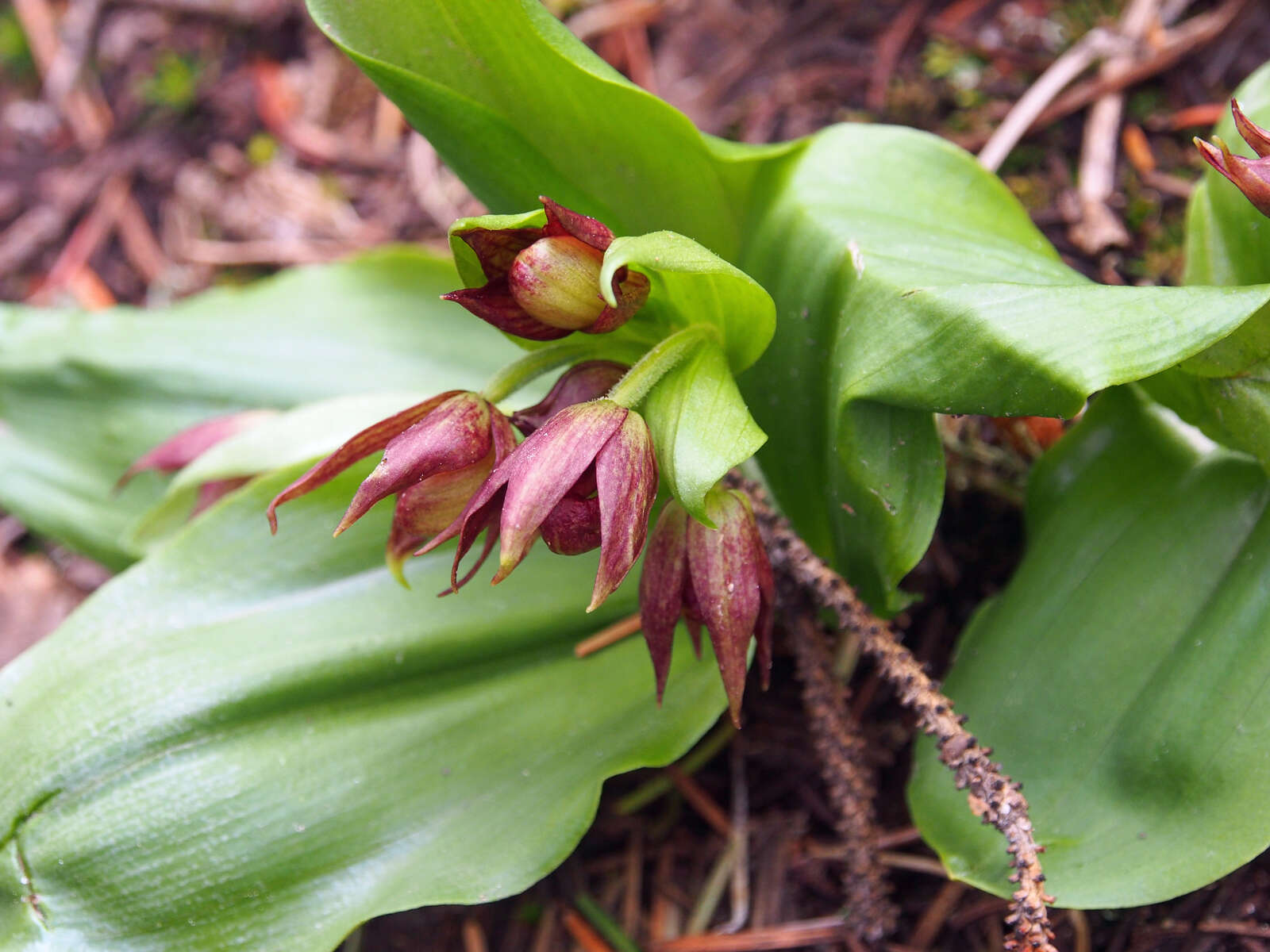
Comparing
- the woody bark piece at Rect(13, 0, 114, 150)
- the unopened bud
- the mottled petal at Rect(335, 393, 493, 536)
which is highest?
the unopened bud

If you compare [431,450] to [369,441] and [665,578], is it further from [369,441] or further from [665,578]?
[665,578]

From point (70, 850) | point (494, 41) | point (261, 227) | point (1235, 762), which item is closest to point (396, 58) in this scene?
point (494, 41)

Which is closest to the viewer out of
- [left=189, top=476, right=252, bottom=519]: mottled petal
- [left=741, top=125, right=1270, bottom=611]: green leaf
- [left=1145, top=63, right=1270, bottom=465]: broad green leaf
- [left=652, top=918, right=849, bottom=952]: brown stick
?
[left=741, top=125, right=1270, bottom=611]: green leaf

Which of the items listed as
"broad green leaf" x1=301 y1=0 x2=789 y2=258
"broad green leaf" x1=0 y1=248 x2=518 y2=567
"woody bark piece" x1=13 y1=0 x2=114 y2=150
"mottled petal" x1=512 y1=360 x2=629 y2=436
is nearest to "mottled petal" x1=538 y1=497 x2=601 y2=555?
"mottled petal" x1=512 y1=360 x2=629 y2=436

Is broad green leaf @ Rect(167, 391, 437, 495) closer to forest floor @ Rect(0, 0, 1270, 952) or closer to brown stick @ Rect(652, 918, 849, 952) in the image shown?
forest floor @ Rect(0, 0, 1270, 952)

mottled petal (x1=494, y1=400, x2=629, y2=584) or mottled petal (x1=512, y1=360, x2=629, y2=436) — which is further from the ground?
mottled petal (x1=494, y1=400, x2=629, y2=584)

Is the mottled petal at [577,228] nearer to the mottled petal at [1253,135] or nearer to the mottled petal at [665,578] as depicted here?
the mottled petal at [665,578]

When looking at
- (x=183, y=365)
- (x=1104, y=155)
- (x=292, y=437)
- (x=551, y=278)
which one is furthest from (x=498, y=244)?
(x=1104, y=155)
